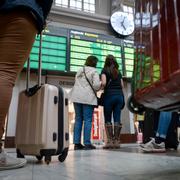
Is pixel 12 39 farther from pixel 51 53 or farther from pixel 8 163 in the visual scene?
pixel 51 53

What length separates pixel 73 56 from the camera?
4.73 m

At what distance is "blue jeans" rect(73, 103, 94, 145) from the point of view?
313 centimetres

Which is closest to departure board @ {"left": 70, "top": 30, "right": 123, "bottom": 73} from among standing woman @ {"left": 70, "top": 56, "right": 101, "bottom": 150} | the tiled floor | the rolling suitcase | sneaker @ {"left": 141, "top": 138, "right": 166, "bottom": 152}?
standing woman @ {"left": 70, "top": 56, "right": 101, "bottom": 150}

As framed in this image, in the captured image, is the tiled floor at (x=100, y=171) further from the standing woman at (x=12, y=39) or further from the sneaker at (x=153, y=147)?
the sneaker at (x=153, y=147)

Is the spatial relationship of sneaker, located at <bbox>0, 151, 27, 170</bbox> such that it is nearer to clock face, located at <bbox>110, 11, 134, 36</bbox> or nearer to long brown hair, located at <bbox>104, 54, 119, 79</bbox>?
long brown hair, located at <bbox>104, 54, 119, 79</bbox>

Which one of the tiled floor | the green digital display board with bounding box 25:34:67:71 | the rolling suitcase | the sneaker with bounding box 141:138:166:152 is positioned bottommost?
the tiled floor

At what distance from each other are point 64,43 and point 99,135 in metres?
2.18

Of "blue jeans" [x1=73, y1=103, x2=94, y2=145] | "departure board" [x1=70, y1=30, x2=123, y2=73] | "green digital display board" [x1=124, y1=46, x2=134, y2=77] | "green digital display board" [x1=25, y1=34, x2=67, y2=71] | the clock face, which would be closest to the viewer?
"blue jeans" [x1=73, y1=103, x2=94, y2=145]

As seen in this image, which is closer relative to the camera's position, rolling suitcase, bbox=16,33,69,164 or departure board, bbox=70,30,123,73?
rolling suitcase, bbox=16,33,69,164

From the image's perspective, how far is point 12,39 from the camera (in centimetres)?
113

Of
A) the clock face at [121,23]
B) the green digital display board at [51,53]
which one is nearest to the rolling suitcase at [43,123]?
the green digital display board at [51,53]

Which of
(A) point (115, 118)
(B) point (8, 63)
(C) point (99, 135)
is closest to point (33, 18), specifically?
(B) point (8, 63)

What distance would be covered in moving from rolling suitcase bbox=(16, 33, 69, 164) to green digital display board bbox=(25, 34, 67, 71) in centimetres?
283

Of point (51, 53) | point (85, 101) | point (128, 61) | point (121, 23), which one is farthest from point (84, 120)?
point (121, 23)
